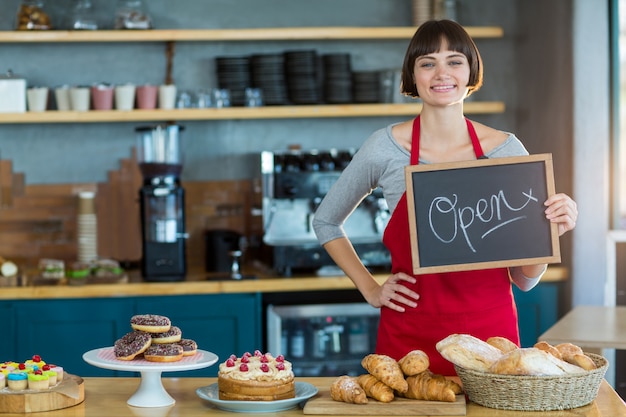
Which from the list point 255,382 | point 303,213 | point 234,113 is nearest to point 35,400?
point 255,382

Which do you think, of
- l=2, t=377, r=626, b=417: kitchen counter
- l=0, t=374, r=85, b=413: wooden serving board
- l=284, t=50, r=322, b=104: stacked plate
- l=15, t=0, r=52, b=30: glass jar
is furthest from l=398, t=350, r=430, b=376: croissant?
l=15, t=0, r=52, b=30: glass jar

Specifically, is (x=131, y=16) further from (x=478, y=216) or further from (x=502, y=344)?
(x=502, y=344)

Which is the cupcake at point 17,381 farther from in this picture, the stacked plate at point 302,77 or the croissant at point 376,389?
the stacked plate at point 302,77

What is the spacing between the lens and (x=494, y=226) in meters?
2.31

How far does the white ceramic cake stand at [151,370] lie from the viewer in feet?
6.79

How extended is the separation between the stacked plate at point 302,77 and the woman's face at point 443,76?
247 cm

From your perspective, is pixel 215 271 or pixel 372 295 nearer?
pixel 372 295

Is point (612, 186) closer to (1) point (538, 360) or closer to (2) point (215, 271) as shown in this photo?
(2) point (215, 271)

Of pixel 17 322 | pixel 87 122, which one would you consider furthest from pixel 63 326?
pixel 87 122

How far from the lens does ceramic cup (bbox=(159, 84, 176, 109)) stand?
4.73 m

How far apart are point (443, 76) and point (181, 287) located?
228 centimetres

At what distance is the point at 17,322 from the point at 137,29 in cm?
155

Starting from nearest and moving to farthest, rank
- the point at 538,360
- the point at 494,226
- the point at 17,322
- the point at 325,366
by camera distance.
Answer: the point at 538,360, the point at 494,226, the point at 17,322, the point at 325,366

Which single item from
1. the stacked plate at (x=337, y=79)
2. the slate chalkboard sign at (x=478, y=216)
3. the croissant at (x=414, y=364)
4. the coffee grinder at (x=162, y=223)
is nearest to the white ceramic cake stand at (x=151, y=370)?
Result: the croissant at (x=414, y=364)
